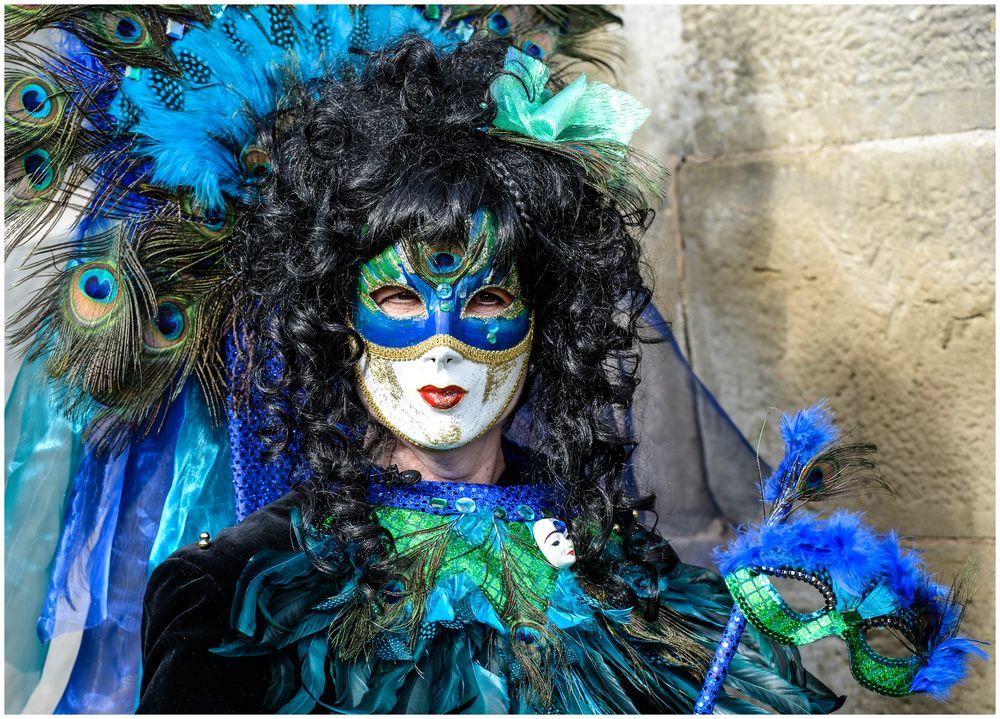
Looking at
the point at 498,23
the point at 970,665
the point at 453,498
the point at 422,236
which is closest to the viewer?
the point at 422,236

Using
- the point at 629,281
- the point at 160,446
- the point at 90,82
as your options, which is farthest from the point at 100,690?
the point at 629,281

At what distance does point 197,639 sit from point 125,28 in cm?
105

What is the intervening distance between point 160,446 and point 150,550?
184 millimetres

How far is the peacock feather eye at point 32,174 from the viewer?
5.78ft

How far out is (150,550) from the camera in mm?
1876

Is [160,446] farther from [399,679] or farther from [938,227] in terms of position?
[938,227]

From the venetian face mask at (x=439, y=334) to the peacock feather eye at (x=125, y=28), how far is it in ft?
1.96

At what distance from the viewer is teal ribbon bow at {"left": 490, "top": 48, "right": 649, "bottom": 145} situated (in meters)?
1.75

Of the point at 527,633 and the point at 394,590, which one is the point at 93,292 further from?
the point at 527,633

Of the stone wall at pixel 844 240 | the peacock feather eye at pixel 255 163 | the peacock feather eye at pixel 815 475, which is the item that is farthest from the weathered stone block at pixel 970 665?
the peacock feather eye at pixel 255 163

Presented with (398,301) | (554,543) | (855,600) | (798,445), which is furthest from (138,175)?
(855,600)

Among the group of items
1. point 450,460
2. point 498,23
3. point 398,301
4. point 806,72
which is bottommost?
point 450,460

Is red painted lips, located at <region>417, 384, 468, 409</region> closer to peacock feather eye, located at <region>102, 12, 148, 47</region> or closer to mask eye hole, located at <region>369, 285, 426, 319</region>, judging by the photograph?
mask eye hole, located at <region>369, 285, 426, 319</region>

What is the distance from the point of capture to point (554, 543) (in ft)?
5.82
